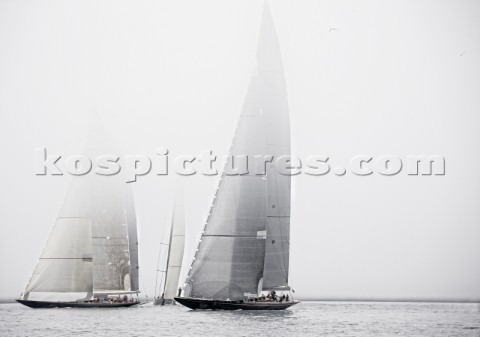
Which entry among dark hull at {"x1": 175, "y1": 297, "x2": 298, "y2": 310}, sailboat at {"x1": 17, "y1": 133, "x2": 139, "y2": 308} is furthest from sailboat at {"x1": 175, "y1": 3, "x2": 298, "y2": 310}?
sailboat at {"x1": 17, "y1": 133, "x2": 139, "y2": 308}

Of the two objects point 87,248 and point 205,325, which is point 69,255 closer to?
point 87,248

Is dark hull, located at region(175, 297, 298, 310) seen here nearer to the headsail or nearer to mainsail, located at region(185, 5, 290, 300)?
mainsail, located at region(185, 5, 290, 300)

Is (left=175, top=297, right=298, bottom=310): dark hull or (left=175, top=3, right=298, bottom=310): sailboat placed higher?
(left=175, top=3, right=298, bottom=310): sailboat

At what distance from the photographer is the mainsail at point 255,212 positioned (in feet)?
201

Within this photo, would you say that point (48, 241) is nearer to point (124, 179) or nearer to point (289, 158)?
point (124, 179)

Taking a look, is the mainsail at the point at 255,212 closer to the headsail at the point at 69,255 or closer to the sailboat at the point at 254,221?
the sailboat at the point at 254,221

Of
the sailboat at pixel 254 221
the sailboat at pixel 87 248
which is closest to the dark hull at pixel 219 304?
the sailboat at pixel 254 221

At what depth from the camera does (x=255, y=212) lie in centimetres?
6228

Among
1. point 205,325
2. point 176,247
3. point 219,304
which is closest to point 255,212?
point 219,304

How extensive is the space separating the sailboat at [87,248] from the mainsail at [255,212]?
12.3 m

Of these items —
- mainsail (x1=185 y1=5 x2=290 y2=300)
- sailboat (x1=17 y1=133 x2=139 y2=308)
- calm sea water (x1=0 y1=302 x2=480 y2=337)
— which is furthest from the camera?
sailboat (x1=17 y1=133 x2=139 y2=308)

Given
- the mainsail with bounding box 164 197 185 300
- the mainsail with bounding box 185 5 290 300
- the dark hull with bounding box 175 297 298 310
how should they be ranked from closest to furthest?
the dark hull with bounding box 175 297 298 310 < the mainsail with bounding box 185 5 290 300 < the mainsail with bounding box 164 197 185 300

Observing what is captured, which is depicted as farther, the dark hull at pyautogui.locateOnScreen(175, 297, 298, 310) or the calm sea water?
the dark hull at pyautogui.locateOnScreen(175, 297, 298, 310)

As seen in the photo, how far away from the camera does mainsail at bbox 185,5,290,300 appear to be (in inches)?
2408
